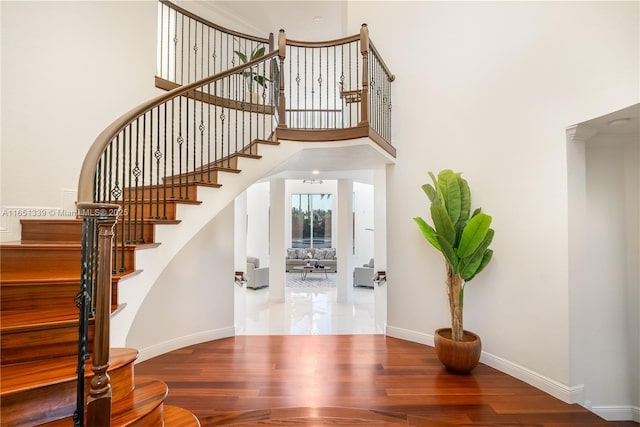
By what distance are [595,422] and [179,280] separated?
4.17 m

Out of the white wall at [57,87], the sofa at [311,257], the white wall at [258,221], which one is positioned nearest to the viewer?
the white wall at [57,87]

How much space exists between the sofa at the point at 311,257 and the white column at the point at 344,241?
11.2 feet

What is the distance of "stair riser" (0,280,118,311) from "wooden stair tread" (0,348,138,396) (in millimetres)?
341

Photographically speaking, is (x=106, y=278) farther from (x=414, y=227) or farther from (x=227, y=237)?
(x=414, y=227)

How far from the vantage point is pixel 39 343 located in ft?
5.15

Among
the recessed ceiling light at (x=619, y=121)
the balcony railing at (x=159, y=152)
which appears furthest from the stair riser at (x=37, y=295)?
the recessed ceiling light at (x=619, y=121)

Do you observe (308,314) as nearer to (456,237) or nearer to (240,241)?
(456,237)

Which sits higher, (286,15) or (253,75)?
(286,15)

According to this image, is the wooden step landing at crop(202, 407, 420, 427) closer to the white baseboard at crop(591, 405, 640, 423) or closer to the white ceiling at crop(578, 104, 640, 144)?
the white baseboard at crop(591, 405, 640, 423)

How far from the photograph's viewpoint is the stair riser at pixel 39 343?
1.50 metres

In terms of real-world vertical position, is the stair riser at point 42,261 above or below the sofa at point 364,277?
above

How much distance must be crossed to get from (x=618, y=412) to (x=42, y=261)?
5008 mm

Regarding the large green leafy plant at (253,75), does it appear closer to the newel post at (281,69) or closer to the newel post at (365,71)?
the newel post at (281,69)

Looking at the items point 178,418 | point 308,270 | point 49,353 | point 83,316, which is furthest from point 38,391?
point 308,270
